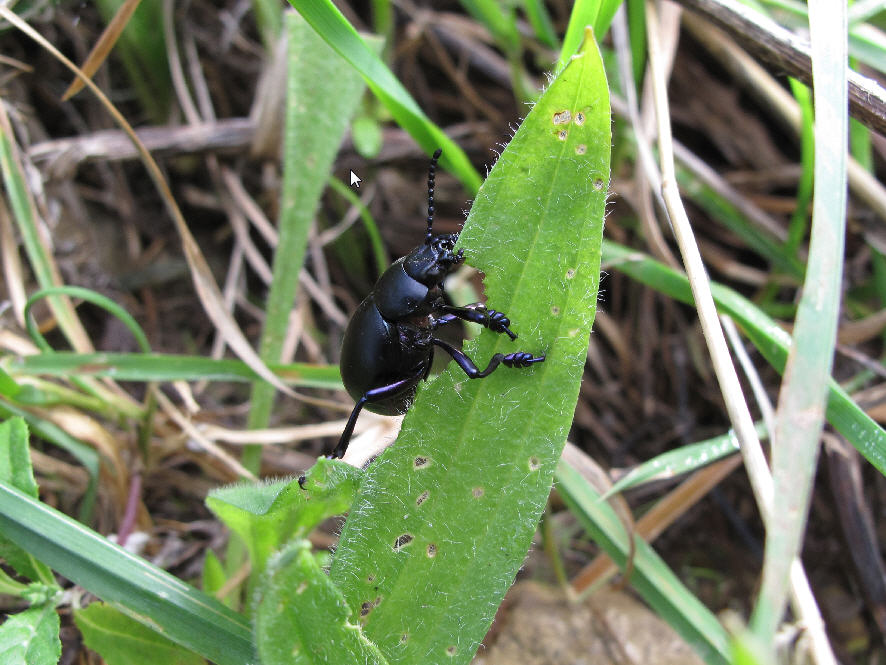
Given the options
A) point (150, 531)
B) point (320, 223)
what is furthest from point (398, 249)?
point (150, 531)

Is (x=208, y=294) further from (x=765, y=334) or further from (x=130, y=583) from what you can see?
(x=765, y=334)

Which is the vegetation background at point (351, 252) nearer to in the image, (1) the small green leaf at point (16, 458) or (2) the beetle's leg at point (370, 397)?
(2) the beetle's leg at point (370, 397)

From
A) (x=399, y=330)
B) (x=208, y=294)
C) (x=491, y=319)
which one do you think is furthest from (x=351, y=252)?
(x=491, y=319)

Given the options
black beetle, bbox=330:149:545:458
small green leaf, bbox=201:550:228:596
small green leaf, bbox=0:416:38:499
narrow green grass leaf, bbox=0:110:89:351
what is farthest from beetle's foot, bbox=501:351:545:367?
narrow green grass leaf, bbox=0:110:89:351

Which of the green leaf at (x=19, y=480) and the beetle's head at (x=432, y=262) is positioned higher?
the beetle's head at (x=432, y=262)

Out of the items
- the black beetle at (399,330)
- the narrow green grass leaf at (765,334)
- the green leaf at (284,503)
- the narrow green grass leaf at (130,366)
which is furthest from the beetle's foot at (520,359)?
the narrow green grass leaf at (130,366)

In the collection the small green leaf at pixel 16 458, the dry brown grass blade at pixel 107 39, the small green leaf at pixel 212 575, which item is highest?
the dry brown grass blade at pixel 107 39

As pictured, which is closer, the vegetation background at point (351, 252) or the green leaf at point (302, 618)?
the green leaf at point (302, 618)
